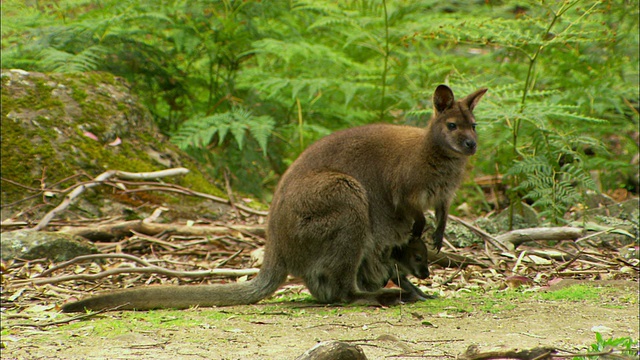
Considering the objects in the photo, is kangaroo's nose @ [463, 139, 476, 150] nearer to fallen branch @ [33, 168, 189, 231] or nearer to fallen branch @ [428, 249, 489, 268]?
fallen branch @ [428, 249, 489, 268]

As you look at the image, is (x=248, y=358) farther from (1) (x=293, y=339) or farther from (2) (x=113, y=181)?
(2) (x=113, y=181)

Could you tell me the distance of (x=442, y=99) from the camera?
477 cm

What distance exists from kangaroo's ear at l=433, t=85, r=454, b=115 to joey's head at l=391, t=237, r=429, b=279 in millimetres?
943

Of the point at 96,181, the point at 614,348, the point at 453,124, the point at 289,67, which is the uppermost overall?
the point at 289,67

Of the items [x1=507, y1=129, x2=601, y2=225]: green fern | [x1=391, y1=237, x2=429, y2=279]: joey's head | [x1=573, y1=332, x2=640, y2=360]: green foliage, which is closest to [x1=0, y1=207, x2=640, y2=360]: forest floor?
[x1=573, y1=332, x2=640, y2=360]: green foliage

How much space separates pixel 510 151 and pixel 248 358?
14.3ft

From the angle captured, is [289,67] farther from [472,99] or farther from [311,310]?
[311,310]

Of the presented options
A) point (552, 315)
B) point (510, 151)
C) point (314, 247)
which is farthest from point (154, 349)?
point (510, 151)

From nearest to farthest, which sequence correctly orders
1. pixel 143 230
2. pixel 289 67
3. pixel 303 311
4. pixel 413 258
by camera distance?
pixel 303 311 → pixel 413 258 → pixel 143 230 → pixel 289 67

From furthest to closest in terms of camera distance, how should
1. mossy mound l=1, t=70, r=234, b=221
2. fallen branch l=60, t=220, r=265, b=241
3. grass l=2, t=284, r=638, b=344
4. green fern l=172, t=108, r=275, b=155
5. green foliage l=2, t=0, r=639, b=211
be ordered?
green foliage l=2, t=0, r=639, b=211, green fern l=172, t=108, r=275, b=155, mossy mound l=1, t=70, r=234, b=221, fallen branch l=60, t=220, r=265, b=241, grass l=2, t=284, r=638, b=344

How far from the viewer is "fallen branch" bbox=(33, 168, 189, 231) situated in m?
5.98

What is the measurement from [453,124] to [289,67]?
437 centimetres

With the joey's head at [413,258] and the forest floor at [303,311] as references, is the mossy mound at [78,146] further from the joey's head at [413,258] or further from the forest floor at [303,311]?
the joey's head at [413,258]

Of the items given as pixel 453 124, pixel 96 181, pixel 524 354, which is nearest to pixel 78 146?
pixel 96 181
